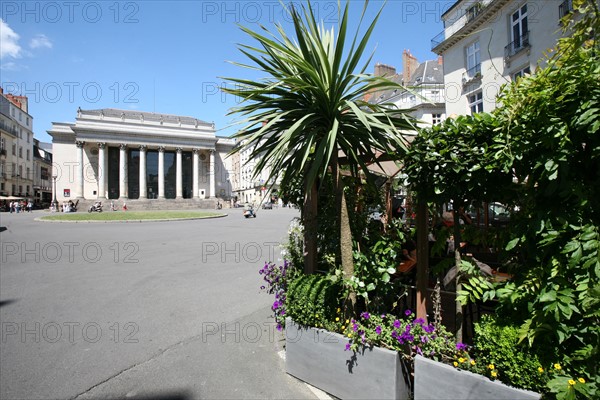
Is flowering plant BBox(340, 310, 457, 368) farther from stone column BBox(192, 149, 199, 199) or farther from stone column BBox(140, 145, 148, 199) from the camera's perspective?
stone column BBox(192, 149, 199, 199)

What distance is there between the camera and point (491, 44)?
17.7 metres

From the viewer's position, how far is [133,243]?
1272 centimetres

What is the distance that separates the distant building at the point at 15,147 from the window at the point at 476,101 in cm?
7397

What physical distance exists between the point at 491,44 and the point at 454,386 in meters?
21.0

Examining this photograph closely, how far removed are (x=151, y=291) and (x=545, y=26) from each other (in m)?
19.2

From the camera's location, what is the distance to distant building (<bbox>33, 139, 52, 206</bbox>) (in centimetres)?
7375

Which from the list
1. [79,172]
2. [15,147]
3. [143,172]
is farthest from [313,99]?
[15,147]

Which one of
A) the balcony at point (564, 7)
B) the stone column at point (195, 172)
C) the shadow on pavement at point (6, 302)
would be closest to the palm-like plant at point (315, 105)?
the shadow on pavement at point (6, 302)

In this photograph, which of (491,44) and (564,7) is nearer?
(564,7)

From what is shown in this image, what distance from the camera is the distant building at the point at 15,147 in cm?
5762

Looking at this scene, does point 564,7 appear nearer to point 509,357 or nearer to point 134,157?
point 509,357

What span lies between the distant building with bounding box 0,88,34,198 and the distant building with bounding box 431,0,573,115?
2871 inches

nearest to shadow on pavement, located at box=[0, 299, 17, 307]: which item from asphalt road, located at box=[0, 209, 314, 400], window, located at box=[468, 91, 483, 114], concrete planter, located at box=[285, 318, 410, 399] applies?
asphalt road, located at box=[0, 209, 314, 400]

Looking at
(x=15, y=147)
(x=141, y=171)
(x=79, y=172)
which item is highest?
(x=15, y=147)
